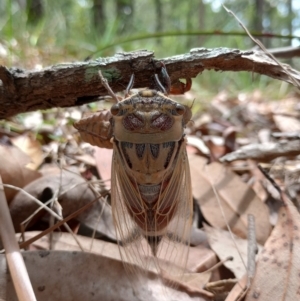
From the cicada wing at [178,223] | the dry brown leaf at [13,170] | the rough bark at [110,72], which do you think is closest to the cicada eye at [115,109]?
the rough bark at [110,72]

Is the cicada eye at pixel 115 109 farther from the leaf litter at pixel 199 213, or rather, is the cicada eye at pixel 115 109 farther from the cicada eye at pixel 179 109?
the leaf litter at pixel 199 213

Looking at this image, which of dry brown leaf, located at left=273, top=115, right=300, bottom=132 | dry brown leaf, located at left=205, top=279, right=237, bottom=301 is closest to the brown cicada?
dry brown leaf, located at left=205, top=279, right=237, bottom=301

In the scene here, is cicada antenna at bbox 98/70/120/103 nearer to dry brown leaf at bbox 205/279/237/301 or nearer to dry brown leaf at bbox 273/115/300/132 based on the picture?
dry brown leaf at bbox 205/279/237/301

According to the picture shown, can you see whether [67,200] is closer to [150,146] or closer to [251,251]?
[150,146]

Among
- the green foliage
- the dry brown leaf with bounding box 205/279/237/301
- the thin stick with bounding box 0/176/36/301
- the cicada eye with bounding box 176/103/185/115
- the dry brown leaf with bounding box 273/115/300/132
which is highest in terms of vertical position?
the green foliage

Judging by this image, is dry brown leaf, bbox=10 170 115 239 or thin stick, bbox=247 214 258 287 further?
dry brown leaf, bbox=10 170 115 239

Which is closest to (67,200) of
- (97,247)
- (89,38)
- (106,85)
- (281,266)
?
(97,247)
